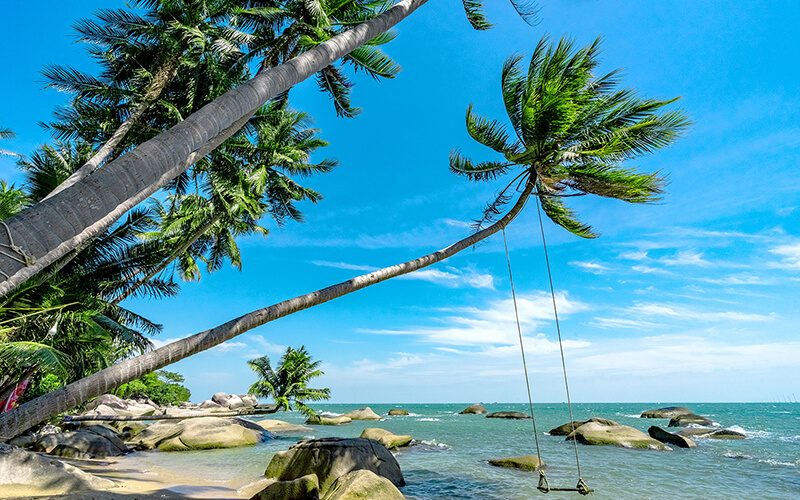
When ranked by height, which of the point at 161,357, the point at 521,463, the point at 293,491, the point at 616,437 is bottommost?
the point at 616,437

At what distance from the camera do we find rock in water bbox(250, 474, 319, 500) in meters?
8.76

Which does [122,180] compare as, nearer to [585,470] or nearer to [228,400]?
[585,470]

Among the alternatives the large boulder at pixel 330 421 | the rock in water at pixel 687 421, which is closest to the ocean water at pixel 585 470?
the rock in water at pixel 687 421

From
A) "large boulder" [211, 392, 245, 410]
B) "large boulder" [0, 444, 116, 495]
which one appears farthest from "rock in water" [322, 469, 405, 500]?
"large boulder" [211, 392, 245, 410]

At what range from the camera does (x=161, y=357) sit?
4.60 m

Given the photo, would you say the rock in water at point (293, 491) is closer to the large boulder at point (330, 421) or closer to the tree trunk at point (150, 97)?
the tree trunk at point (150, 97)

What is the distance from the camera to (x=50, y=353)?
24.4ft

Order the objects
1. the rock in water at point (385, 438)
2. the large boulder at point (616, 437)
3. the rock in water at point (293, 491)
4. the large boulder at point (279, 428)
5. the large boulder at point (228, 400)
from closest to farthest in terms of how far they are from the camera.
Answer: the rock in water at point (293, 491) → the rock in water at point (385, 438) → the large boulder at point (616, 437) → the large boulder at point (279, 428) → the large boulder at point (228, 400)

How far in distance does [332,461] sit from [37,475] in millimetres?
5813

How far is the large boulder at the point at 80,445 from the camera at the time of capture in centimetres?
1477

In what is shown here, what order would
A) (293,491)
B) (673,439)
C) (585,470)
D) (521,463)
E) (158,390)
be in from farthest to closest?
1. (158,390)
2. (673,439)
3. (585,470)
4. (521,463)
5. (293,491)

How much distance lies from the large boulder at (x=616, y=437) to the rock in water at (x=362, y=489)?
1573 cm

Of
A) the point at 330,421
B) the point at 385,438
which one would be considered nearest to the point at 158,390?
the point at 330,421

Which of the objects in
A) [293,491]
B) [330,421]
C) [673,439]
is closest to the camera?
[293,491]
